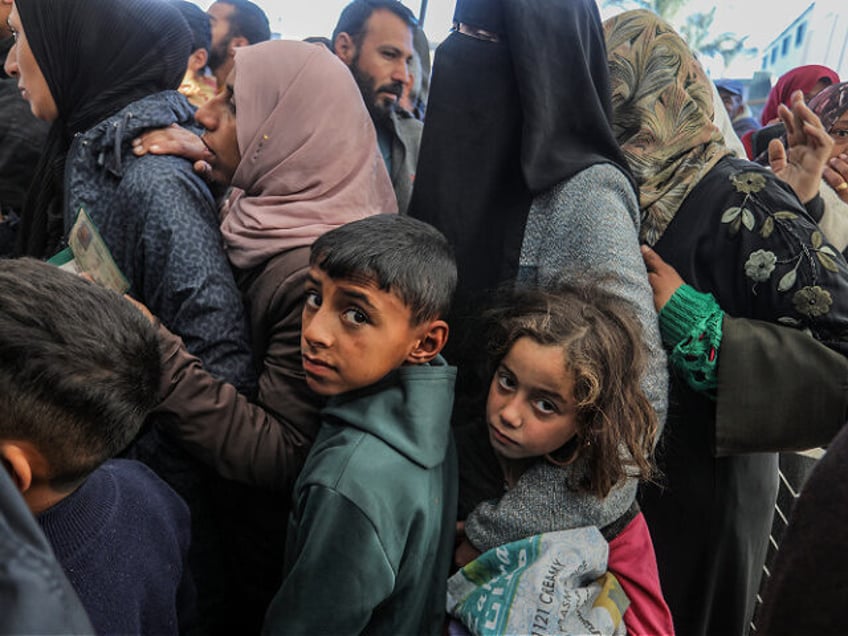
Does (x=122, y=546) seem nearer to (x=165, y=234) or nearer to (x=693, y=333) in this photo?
(x=165, y=234)

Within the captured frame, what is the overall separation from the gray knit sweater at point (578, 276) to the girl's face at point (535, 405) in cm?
8

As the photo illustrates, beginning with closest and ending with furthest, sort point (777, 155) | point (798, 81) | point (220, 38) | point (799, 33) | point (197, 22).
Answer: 1. point (777, 155)
2. point (197, 22)
3. point (220, 38)
4. point (798, 81)
5. point (799, 33)

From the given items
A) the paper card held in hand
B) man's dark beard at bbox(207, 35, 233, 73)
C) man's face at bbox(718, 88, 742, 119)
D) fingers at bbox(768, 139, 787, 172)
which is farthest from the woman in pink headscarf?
man's face at bbox(718, 88, 742, 119)

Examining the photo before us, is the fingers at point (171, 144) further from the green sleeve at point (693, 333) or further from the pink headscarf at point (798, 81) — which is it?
the pink headscarf at point (798, 81)

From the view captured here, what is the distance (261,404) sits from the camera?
1461 millimetres

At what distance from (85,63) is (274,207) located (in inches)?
27.9

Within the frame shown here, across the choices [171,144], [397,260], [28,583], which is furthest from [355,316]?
[28,583]

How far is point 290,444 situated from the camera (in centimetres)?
144

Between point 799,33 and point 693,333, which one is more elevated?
point 693,333

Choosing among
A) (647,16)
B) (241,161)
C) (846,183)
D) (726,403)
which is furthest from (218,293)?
(846,183)

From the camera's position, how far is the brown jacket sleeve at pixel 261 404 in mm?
1328

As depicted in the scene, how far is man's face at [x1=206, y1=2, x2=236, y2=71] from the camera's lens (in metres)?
4.20

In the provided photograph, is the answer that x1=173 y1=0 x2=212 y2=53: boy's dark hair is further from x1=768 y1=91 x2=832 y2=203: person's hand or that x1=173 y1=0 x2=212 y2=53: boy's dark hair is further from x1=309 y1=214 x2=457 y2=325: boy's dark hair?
x1=768 y1=91 x2=832 y2=203: person's hand

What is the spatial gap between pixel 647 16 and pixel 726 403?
1.06 m
